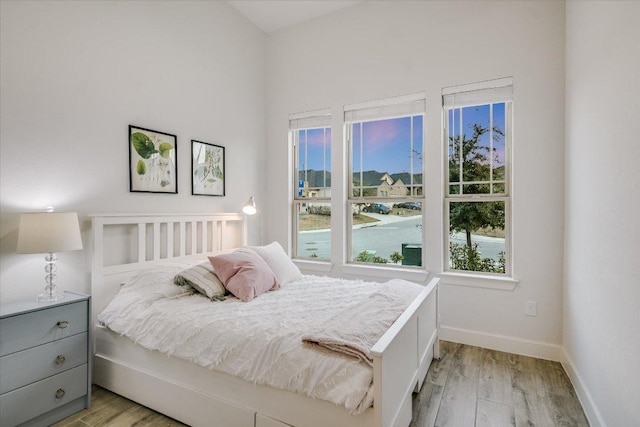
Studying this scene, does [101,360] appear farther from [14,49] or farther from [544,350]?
[544,350]

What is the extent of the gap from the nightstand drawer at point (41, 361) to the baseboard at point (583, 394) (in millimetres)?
3002

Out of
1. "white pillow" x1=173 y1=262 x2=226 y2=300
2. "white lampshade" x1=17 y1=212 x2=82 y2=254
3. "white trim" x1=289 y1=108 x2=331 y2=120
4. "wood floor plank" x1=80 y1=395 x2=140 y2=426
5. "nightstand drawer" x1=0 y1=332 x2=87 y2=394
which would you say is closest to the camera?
"nightstand drawer" x1=0 y1=332 x2=87 y2=394

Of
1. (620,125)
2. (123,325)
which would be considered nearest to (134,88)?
(123,325)

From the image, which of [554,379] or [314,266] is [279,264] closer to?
[314,266]

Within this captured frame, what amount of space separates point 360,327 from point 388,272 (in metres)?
1.83

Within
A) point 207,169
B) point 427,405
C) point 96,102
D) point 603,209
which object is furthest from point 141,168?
point 603,209

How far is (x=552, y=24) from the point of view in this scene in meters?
2.69

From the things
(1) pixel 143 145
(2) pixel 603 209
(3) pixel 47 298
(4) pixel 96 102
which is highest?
(4) pixel 96 102

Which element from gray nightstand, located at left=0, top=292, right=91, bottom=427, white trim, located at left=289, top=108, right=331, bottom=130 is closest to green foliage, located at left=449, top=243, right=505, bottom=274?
white trim, located at left=289, top=108, right=331, bottom=130

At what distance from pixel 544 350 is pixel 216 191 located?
330 cm

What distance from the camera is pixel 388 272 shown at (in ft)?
11.3

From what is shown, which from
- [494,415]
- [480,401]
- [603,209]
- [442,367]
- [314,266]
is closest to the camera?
[603,209]

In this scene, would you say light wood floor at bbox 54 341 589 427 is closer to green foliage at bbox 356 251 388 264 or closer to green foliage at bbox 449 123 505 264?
green foliage at bbox 449 123 505 264

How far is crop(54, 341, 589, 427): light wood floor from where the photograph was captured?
193cm
